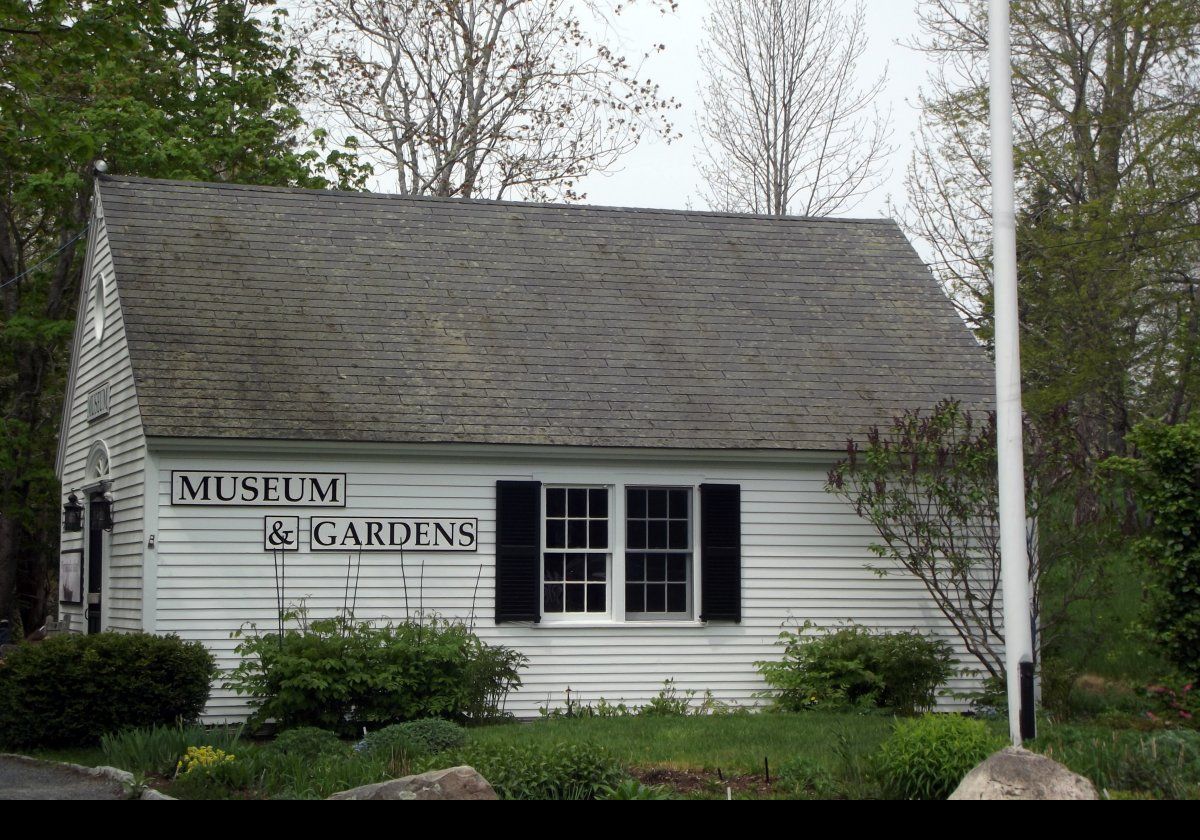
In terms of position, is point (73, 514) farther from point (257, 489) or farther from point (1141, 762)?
point (1141, 762)

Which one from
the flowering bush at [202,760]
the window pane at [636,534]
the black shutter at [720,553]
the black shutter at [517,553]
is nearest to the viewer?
the flowering bush at [202,760]

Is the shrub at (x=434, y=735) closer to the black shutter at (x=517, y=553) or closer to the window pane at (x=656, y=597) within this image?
the black shutter at (x=517, y=553)

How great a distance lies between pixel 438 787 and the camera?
861 centimetres

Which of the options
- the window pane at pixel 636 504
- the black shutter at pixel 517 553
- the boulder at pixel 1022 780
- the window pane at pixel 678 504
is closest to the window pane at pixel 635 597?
the window pane at pixel 636 504

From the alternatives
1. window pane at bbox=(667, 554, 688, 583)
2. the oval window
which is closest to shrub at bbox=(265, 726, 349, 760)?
window pane at bbox=(667, 554, 688, 583)

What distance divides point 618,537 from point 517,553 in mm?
1268

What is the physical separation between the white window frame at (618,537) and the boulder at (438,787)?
23.1 ft

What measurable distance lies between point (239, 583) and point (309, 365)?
8.85 feet

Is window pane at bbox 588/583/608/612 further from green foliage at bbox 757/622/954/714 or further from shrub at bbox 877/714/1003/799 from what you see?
shrub at bbox 877/714/1003/799

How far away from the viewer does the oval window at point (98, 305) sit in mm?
18094

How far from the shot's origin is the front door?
56.2 feet

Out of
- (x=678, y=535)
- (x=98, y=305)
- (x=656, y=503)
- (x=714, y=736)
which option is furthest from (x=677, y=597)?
(x=98, y=305)

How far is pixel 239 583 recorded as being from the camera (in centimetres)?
1498

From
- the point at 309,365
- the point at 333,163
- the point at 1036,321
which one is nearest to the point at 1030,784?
the point at 309,365
